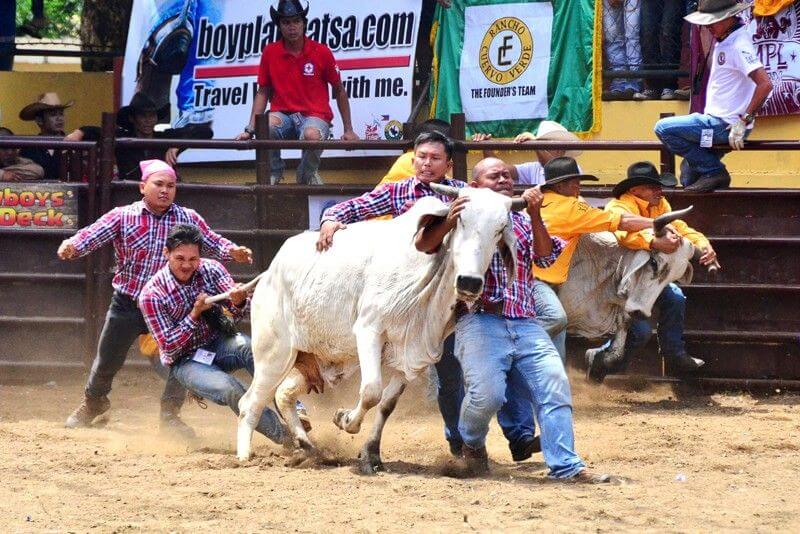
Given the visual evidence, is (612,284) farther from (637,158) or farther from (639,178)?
(637,158)

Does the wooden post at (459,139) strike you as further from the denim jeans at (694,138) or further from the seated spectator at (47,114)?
the seated spectator at (47,114)

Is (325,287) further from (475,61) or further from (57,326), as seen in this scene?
(475,61)

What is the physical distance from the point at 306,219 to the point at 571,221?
257 centimetres

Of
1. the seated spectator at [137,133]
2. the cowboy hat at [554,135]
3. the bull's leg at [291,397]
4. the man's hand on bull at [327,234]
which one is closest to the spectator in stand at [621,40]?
the cowboy hat at [554,135]

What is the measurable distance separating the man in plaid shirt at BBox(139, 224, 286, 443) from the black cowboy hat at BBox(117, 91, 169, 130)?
3320mm

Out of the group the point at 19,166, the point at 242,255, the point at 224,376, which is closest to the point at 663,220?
the point at 242,255

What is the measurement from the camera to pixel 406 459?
24.9 feet

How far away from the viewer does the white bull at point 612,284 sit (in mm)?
8969

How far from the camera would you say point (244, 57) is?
12086 millimetres

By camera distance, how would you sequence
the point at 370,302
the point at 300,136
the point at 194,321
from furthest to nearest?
the point at 300,136 → the point at 194,321 → the point at 370,302

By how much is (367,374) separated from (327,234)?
2.99 ft

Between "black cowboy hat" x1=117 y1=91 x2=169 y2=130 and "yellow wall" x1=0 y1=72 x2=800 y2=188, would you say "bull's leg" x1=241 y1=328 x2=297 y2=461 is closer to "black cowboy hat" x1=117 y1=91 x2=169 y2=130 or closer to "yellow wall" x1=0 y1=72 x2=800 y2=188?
"black cowboy hat" x1=117 y1=91 x2=169 y2=130

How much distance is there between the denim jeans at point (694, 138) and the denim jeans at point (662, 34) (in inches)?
103

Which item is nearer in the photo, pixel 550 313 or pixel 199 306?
pixel 199 306
